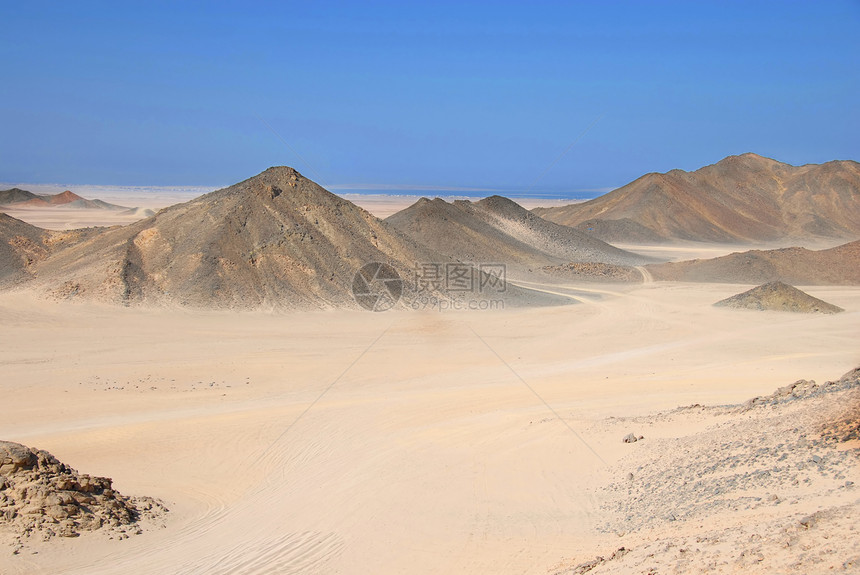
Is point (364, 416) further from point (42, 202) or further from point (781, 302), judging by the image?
point (42, 202)

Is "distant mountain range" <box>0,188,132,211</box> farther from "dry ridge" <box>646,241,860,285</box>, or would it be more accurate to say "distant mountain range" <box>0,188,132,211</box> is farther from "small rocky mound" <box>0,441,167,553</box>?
"small rocky mound" <box>0,441,167,553</box>

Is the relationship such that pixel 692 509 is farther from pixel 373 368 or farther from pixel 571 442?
pixel 373 368

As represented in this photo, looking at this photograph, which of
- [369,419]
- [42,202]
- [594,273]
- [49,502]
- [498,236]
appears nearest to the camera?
[49,502]

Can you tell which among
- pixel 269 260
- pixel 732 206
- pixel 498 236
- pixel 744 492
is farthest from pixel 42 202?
pixel 744 492

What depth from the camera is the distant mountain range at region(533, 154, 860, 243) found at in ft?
217

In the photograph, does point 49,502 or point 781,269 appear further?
point 781,269

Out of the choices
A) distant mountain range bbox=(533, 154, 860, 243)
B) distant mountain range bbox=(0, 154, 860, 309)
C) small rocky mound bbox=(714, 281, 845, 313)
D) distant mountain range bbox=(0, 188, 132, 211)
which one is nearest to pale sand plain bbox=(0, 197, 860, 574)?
small rocky mound bbox=(714, 281, 845, 313)

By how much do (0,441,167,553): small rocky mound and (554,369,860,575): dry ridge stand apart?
16.0 feet

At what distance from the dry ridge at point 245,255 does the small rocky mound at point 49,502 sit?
1523 centimetres

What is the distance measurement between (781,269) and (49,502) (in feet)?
128

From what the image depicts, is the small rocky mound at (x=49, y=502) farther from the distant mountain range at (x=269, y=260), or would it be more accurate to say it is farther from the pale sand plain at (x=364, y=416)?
the distant mountain range at (x=269, y=260)

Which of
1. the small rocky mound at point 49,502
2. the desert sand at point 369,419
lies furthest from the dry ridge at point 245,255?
the small rocky mound at point 49,502

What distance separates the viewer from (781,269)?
128ft

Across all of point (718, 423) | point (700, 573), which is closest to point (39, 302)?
point (718, 423)
